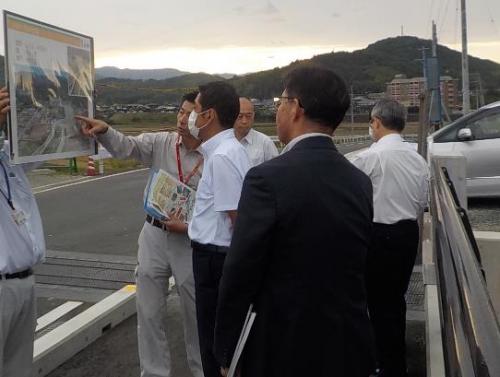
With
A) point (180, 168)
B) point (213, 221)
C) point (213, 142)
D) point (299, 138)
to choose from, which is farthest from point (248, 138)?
point (299, 138)

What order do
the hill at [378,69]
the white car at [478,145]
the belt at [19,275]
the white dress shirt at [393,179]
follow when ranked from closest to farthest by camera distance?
1. the belt at [19,275]
2. the white dress shirt at [393,179]
3. the white car at [478,145]
4. the hill at [378,69]

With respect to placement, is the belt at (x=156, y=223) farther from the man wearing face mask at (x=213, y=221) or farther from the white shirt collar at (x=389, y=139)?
the white shirt collar at (x=389, y=139)

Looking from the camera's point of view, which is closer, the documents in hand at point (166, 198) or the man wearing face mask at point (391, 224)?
the documents in hand at point (166, 198)

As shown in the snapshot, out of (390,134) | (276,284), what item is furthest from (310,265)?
(390,134)

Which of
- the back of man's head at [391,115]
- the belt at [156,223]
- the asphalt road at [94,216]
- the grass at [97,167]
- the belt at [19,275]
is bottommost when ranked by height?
the asphalt road at [94,216]

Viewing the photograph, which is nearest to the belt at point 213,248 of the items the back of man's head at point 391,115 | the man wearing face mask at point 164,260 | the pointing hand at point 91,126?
the man wearing face mask at point 164,260

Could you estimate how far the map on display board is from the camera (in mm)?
2588

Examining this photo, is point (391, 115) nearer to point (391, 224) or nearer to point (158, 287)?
Answer: point (391, 224)

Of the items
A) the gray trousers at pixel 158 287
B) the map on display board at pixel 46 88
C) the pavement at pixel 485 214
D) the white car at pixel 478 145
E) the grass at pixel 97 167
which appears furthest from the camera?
the grass at pixel 97 167

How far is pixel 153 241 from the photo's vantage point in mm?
3734

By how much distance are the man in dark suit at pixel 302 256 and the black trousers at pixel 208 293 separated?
77 cm

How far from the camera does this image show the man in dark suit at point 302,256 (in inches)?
77.9

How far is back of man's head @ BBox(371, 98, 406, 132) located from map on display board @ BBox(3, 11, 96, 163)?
196 centimetres

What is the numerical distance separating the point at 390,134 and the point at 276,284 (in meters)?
2.21
